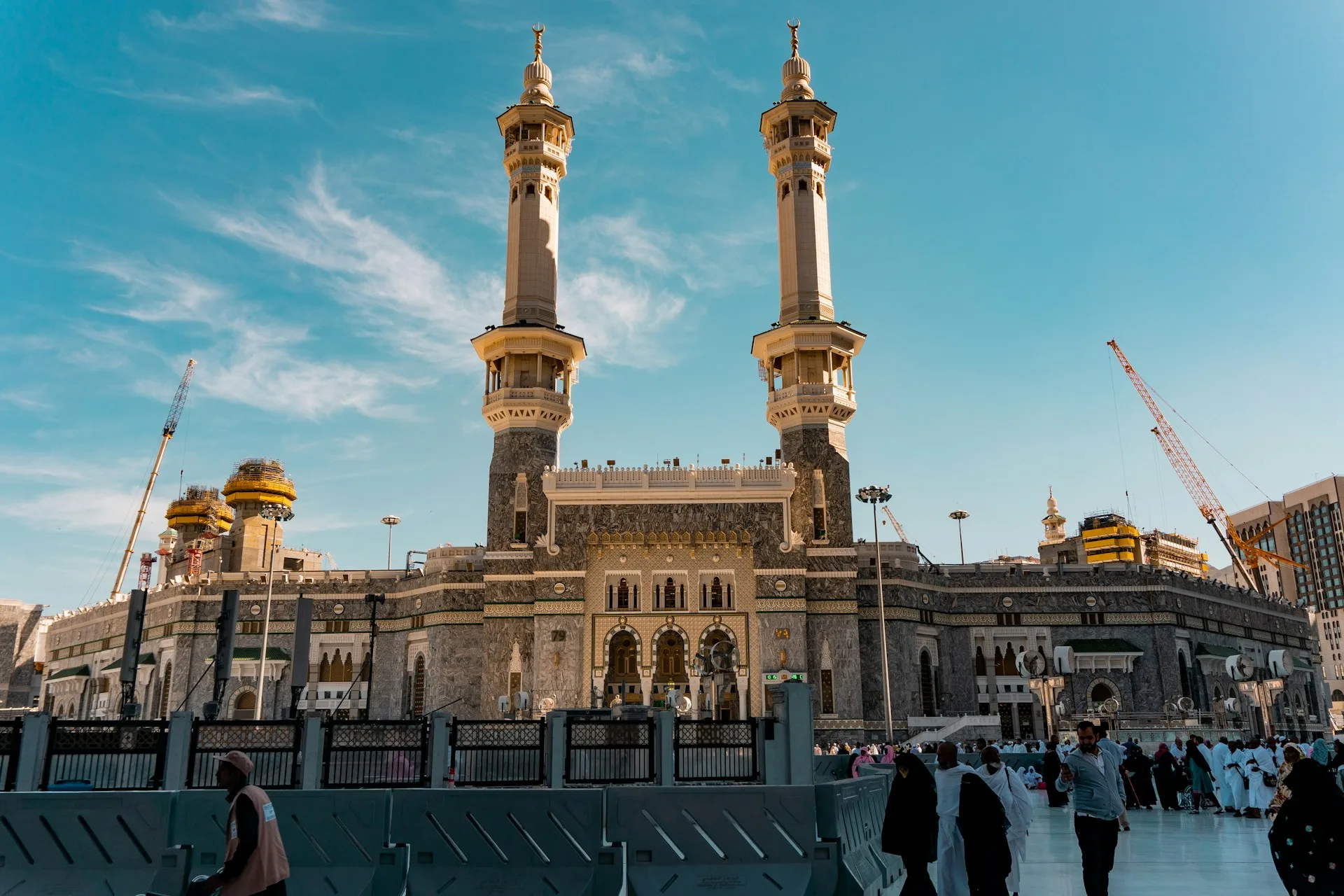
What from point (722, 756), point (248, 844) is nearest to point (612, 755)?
point (722, 756)

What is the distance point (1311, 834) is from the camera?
787 cm

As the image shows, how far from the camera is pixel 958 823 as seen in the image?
29.5ft

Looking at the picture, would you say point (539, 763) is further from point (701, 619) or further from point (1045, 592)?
point (1045, 592)

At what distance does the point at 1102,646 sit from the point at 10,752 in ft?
151

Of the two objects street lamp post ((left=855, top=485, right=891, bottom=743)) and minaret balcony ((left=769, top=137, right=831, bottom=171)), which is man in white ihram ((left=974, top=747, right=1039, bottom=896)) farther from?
minaret balcony ((left=769, top=137, right=831, bottom=171))

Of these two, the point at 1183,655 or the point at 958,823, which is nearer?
the point at 958,823

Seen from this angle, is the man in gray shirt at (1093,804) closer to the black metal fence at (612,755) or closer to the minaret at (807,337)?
the black metal fence at (612,755)

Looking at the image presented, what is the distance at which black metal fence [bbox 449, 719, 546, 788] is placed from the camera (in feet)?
43.1

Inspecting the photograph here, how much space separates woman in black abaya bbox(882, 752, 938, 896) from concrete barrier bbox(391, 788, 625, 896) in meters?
2.69

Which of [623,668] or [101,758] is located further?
[623,668]

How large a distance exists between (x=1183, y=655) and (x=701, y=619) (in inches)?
938

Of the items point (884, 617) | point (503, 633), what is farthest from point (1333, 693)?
point (503, 633)

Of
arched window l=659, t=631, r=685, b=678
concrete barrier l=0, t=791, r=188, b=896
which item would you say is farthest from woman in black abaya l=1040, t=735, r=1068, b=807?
arched window l=659, t=631, r=685, b=678

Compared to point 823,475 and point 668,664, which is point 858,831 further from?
point 823,475
